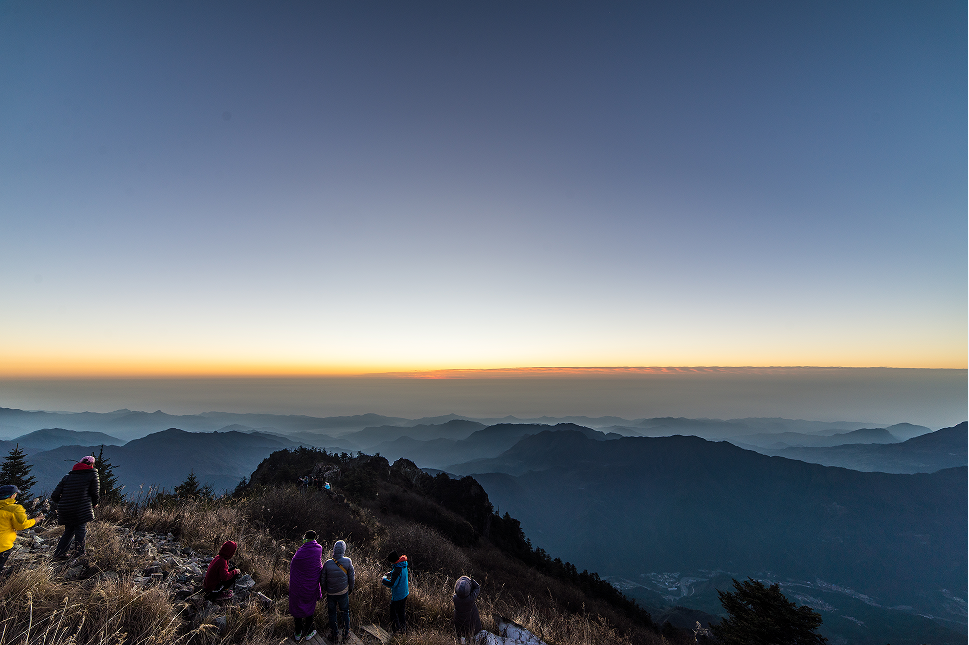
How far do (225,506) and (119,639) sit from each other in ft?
29.7

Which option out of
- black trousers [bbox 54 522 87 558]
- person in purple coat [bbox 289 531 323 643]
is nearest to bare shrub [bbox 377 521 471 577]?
person in purple coat [bbox 289 531 323 643]

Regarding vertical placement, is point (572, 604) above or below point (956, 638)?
above

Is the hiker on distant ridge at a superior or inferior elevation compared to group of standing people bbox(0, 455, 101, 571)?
inferior

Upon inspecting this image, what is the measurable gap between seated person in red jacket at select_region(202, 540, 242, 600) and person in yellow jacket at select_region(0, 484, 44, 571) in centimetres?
257

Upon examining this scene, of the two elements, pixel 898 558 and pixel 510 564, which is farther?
pixel 898 558

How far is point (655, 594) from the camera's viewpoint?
140250mm

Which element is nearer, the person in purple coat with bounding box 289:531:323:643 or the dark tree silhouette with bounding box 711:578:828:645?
the person in purple coat with bounding box 289:531:323:643

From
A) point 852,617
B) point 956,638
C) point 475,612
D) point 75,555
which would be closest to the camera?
point 75,555

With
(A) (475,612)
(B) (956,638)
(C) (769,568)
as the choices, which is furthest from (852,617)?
(A) (475,612)

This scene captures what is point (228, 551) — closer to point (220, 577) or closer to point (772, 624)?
point (220, 577)

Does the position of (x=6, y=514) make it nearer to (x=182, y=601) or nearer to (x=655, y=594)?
(x=182, y=601)

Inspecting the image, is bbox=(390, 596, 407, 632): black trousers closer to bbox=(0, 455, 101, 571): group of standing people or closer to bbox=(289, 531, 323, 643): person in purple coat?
bbox=(289, 531, 323, 643): person in purple coat

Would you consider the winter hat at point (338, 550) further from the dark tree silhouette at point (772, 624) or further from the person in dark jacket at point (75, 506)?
the dark tree silhouette at point (772, 624)

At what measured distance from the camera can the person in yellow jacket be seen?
533 centimetres
